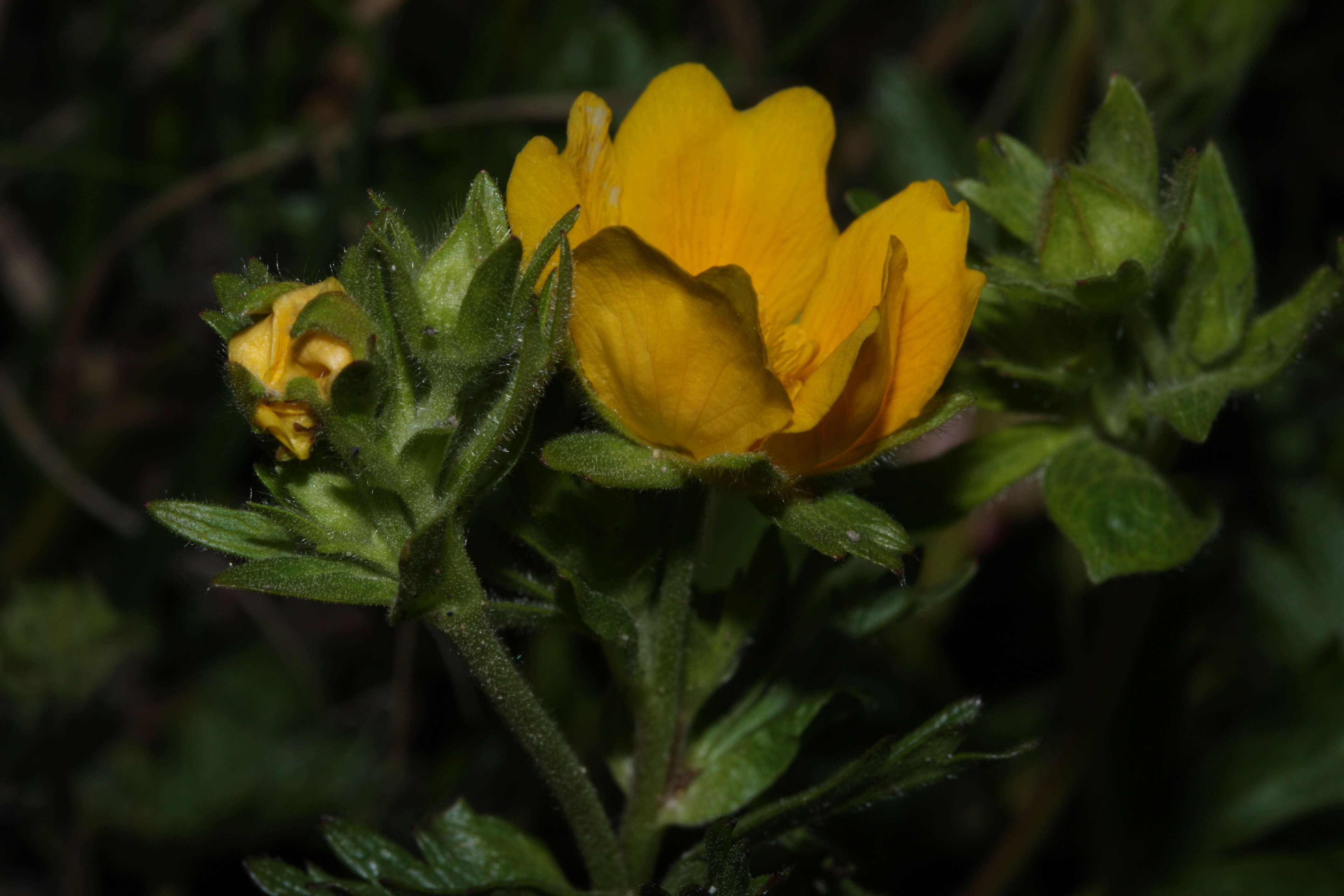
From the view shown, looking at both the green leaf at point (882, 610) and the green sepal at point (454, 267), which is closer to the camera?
the green sepal at point (454, 267)

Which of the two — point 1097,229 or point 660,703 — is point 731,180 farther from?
point 660,703

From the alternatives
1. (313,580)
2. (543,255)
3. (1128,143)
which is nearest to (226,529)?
(313,580)

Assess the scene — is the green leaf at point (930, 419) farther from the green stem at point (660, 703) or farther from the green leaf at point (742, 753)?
the green leaf at point (742, 753)

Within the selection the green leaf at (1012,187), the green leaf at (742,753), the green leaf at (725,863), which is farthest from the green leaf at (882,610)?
the green leaf at (1012,187)

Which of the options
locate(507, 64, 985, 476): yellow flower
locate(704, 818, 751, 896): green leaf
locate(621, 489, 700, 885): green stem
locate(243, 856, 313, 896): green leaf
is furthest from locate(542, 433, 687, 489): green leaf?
locate(243, 856, 313, 896): green leaf

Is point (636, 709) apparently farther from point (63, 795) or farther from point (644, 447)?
A: point (63, 795)

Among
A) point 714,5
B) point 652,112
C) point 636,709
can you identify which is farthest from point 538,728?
point 714,5

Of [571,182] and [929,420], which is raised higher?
[571,182]
